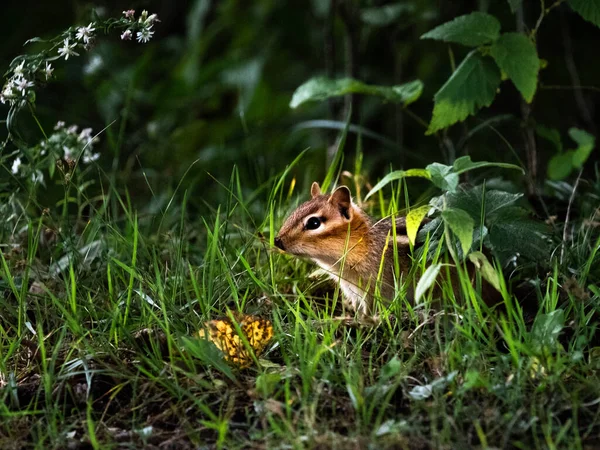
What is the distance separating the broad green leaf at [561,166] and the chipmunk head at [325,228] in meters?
1.30

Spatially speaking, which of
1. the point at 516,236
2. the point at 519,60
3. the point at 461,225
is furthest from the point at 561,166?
the point at 461,225

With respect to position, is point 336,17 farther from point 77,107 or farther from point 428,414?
point 428,414

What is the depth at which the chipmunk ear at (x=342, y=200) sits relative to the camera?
11.7 feet

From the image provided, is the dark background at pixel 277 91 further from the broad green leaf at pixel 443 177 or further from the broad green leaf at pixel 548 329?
the broad green leaf at pixel 548 329

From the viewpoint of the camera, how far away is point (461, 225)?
2768mm

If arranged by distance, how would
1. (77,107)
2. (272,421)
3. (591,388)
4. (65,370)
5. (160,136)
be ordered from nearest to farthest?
(272,421) < (591,388) < (65,370) < (160,136) < (77,107)

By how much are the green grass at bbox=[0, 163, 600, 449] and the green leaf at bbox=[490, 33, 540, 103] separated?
77cm

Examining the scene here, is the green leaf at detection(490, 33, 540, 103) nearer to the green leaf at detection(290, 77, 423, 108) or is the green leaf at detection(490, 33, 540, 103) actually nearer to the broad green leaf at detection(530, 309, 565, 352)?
the green leaf at detection(290, 77, 423, 108)

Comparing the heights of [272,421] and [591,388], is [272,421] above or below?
above

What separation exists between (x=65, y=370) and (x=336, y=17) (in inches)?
150

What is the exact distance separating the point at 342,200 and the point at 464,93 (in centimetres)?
68

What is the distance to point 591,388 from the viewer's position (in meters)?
2.51

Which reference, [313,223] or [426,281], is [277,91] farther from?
[426,281]

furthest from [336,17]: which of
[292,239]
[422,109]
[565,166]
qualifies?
[292,239]
